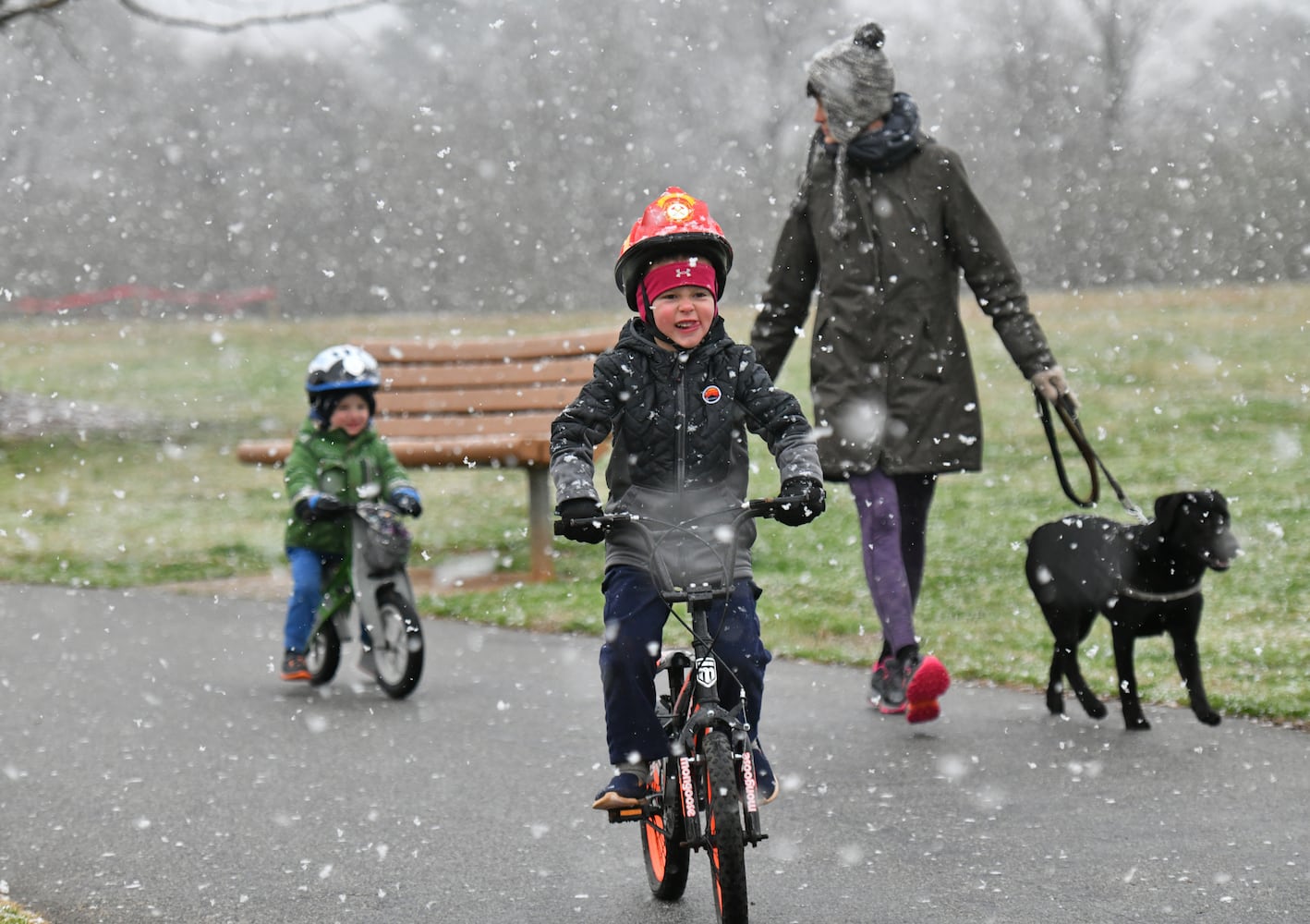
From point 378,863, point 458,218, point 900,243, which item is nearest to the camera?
point 378,863

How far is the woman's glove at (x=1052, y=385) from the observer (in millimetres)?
6211

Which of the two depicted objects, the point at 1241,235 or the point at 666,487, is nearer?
the point at 666,487

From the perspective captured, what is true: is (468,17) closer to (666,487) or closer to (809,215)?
(809,215)

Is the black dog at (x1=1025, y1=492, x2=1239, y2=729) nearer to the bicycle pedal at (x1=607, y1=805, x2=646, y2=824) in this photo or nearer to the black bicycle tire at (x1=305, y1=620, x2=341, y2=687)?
the bicycle pedal at (x1=607, y1=805, x2=646, y2=824)

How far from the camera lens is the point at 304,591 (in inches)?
298

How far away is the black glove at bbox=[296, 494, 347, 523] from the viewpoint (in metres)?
7.19

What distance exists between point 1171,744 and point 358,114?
30481 mm

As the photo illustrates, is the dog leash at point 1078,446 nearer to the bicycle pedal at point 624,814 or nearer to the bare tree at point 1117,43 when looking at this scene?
the bicycle pedal at point 624,814

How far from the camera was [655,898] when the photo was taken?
4504mm

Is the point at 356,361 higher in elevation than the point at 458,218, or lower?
lower

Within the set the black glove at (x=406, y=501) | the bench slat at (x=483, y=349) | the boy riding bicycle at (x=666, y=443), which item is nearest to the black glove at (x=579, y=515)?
the boy riding bicycle at (x=666, y=443)

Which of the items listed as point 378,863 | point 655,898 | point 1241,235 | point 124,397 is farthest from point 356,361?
point 1241,235

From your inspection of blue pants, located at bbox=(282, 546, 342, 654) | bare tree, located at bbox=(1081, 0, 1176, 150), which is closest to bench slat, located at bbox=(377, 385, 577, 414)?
blue pants, located at bbox=(282, 546, 342, 654)

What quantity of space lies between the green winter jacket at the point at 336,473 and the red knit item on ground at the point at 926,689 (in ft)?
8.27
